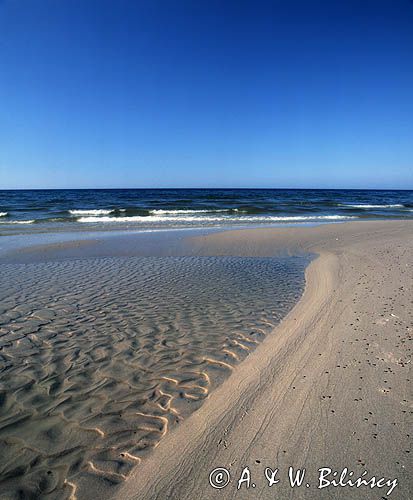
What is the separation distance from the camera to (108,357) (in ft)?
15.0

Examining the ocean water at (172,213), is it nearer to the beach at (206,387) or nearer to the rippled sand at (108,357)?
the rippled sand at (108,357)

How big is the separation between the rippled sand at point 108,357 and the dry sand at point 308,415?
272mm

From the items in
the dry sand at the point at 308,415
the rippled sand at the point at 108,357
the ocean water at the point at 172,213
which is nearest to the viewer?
the dry sand at the point at 308,415

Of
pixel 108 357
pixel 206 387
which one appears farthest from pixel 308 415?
pixel 108 357

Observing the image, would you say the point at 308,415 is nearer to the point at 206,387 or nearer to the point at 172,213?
the point at 206,387

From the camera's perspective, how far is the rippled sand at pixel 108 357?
292 cm

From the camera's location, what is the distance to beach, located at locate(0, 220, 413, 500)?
269cm

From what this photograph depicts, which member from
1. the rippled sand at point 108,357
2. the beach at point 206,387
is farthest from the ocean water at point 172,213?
the beach at point 206,387

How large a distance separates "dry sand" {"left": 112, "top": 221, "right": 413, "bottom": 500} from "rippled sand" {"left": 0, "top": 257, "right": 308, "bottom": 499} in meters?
0.27

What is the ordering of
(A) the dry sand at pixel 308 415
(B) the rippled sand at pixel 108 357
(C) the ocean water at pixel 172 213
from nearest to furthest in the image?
(A) the dry sand at pixel 308 415 < (B) the rippled sand at pixel 108 357 < (C) the ocean water at pixel 172 213

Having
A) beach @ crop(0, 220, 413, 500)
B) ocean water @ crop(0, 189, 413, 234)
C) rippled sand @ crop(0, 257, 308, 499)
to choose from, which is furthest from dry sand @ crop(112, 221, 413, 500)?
ocean water @ crop(0, 189, 413, 234)

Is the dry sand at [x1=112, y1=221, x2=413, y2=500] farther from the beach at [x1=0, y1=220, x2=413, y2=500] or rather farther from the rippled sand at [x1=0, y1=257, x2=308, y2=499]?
the rippled sand at [x1=0, y1=257, x2=308, y2=499]

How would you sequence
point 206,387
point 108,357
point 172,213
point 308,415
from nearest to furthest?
point 308,415
point 206,387
point 108,357
point 172,213

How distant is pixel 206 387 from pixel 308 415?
1186mm
